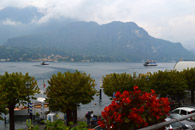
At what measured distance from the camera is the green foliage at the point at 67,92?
2694 centimetres

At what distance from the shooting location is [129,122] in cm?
625

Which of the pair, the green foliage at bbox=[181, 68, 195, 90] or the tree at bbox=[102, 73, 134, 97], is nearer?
the tree at bbox=[102, 73, 134, 97]

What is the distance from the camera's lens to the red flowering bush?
6.25 m

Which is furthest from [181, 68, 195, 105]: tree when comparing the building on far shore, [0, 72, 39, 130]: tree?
the building on far shore

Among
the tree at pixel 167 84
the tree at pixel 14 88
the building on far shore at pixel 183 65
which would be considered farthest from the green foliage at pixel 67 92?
the building on far shore at pixel 183 65

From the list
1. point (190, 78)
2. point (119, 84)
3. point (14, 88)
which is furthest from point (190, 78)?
point (14, 88)

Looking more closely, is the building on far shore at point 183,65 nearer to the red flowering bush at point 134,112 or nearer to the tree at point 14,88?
the tree at point 14,88

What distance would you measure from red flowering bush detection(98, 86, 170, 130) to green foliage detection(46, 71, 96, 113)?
20704mm

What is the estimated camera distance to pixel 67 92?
2722 centimetres

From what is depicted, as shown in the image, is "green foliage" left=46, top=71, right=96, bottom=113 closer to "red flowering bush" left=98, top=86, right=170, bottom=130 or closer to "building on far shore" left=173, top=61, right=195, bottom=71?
"red flowering bush" left=98, top=86, right=170, bottom=130

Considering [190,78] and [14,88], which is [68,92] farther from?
[190,78]

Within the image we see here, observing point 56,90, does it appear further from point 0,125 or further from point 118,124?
point 118,124

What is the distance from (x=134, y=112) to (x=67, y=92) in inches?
852

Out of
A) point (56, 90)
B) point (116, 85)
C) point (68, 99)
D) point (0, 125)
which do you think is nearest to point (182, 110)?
point (116, 85)
